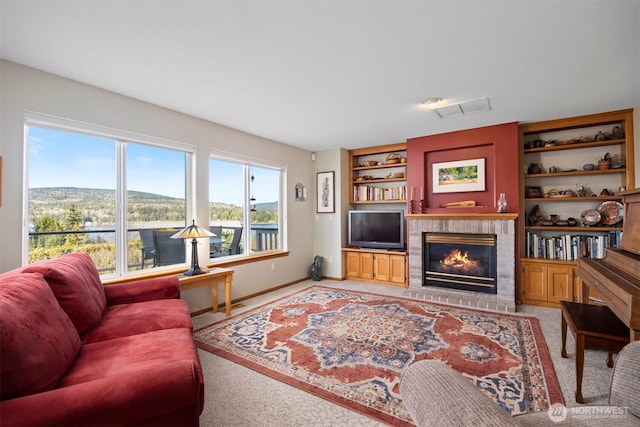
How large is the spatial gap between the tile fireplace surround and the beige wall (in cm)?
205

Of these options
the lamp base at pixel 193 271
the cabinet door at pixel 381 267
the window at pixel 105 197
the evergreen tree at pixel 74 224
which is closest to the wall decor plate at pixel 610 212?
the cabinet door at pixel 381 267

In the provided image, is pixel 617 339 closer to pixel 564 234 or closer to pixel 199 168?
pixel 564 234

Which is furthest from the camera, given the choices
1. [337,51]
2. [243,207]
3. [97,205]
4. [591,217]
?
[243,207]

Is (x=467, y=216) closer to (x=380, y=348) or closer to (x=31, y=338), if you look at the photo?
(x=380, y=348)

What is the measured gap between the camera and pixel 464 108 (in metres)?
3.38

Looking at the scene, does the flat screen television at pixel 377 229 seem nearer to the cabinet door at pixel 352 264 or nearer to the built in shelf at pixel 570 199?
the cabinet door at pixel 352 264

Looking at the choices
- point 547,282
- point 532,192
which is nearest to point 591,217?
point 532,192

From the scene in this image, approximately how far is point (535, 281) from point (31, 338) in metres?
4.93

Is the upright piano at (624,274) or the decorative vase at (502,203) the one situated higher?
the decorative vase at (502,203)

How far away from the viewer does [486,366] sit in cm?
231

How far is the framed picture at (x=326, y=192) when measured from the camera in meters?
5.45

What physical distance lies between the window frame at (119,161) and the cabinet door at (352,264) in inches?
114

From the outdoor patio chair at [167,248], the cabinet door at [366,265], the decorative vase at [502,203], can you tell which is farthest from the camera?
the cabinet door at [366,265]

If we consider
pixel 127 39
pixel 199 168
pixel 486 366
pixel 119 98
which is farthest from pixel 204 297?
pixel 486 366
